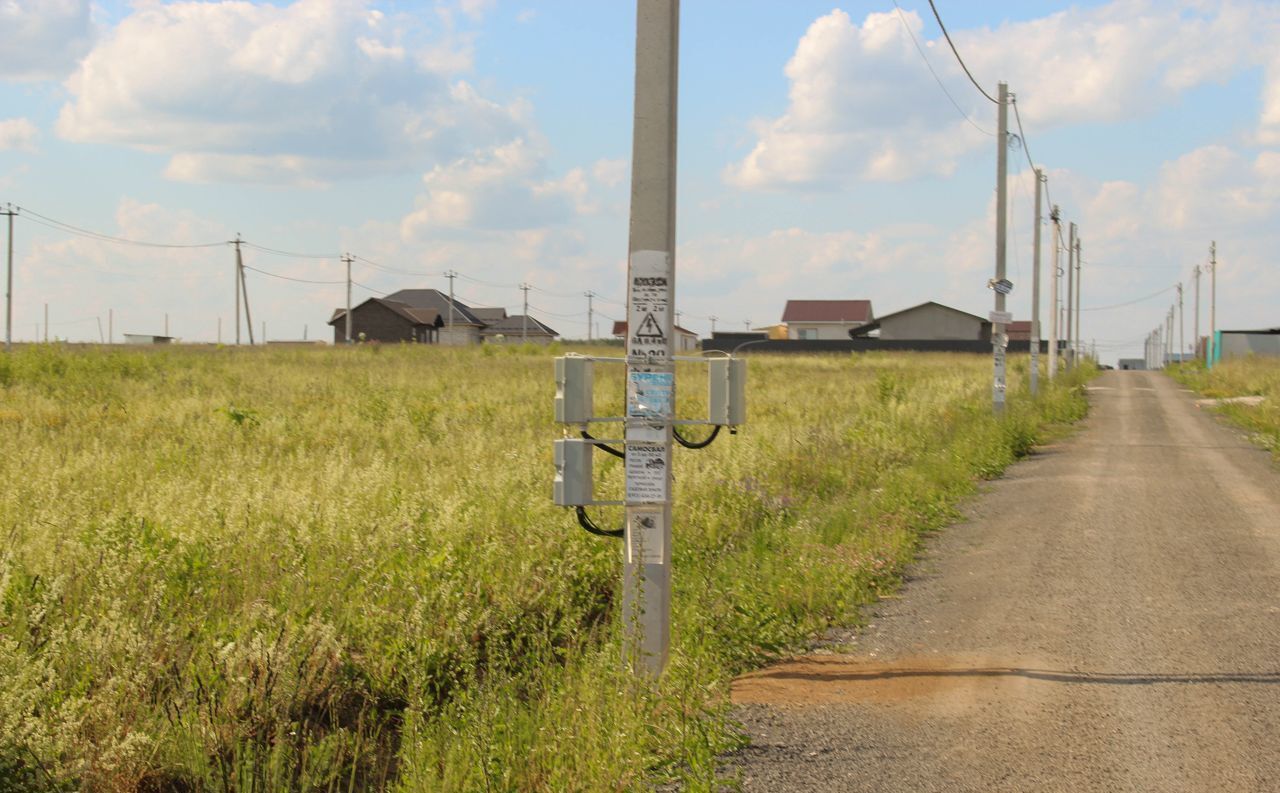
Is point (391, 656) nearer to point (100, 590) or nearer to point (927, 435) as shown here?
point (100, 590)

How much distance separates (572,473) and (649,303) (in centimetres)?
99

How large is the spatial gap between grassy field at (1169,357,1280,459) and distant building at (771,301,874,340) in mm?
52641

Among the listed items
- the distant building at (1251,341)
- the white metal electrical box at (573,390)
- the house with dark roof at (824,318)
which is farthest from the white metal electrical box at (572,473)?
the house with dark roof at (824,318)

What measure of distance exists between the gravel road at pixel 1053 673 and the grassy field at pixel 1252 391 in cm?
947

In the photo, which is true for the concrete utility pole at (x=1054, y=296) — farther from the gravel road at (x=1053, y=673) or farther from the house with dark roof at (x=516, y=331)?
the house with dark roof at (x=516, y=331)

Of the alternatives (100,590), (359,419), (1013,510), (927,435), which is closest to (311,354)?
(359,419)

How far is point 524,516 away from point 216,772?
4.45 m

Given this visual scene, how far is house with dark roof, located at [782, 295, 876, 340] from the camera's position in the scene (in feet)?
357

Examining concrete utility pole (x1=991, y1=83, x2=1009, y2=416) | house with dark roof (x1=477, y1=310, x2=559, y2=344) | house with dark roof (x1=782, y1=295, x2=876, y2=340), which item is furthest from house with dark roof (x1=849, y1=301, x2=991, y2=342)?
concrete utility pole (x1=991, y1=83, x2=1009, y2=416)

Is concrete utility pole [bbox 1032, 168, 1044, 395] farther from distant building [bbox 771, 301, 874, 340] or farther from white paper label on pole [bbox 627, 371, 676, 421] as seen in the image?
distant building [bbox 771, 301, 874, 340]

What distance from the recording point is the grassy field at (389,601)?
514 cm

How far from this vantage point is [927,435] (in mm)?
18781

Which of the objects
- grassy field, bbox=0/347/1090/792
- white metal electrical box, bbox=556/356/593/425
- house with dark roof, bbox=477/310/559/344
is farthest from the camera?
house with dark roof, bbox=477/310/559/344

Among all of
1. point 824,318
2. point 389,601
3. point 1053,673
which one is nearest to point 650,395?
point 389,601
